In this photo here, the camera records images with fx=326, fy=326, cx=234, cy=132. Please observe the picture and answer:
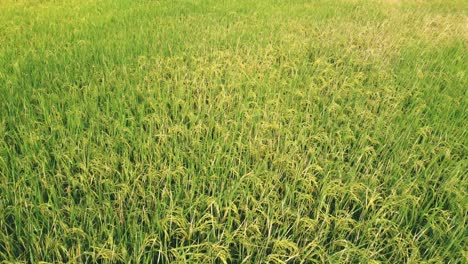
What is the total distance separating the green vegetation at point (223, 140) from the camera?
1435 millimetres

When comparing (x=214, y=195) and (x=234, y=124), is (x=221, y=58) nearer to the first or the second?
(x=234, y=124)

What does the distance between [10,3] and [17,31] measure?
1.72m

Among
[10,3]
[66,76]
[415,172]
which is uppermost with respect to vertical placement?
[10,3]

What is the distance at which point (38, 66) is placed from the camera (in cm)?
294

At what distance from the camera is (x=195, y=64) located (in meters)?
3.25

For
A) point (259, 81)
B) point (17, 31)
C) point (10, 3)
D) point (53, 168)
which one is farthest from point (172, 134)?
point (10, 3)

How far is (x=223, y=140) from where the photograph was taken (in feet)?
6.79

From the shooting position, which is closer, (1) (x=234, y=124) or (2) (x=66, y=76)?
(1) (x=234, y=124)

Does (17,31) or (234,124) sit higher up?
(17,31)

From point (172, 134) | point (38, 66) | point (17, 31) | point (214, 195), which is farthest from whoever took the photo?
point (17, 31)

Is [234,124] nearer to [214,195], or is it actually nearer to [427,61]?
[214,195]

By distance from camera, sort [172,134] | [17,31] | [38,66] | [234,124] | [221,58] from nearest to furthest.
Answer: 1. [172,134]
2. [234,124]
3. [38,66]
4. [221,58]
5. [17,31]

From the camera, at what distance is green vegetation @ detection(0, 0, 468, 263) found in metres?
1.43

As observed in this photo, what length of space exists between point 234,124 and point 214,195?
74cm
